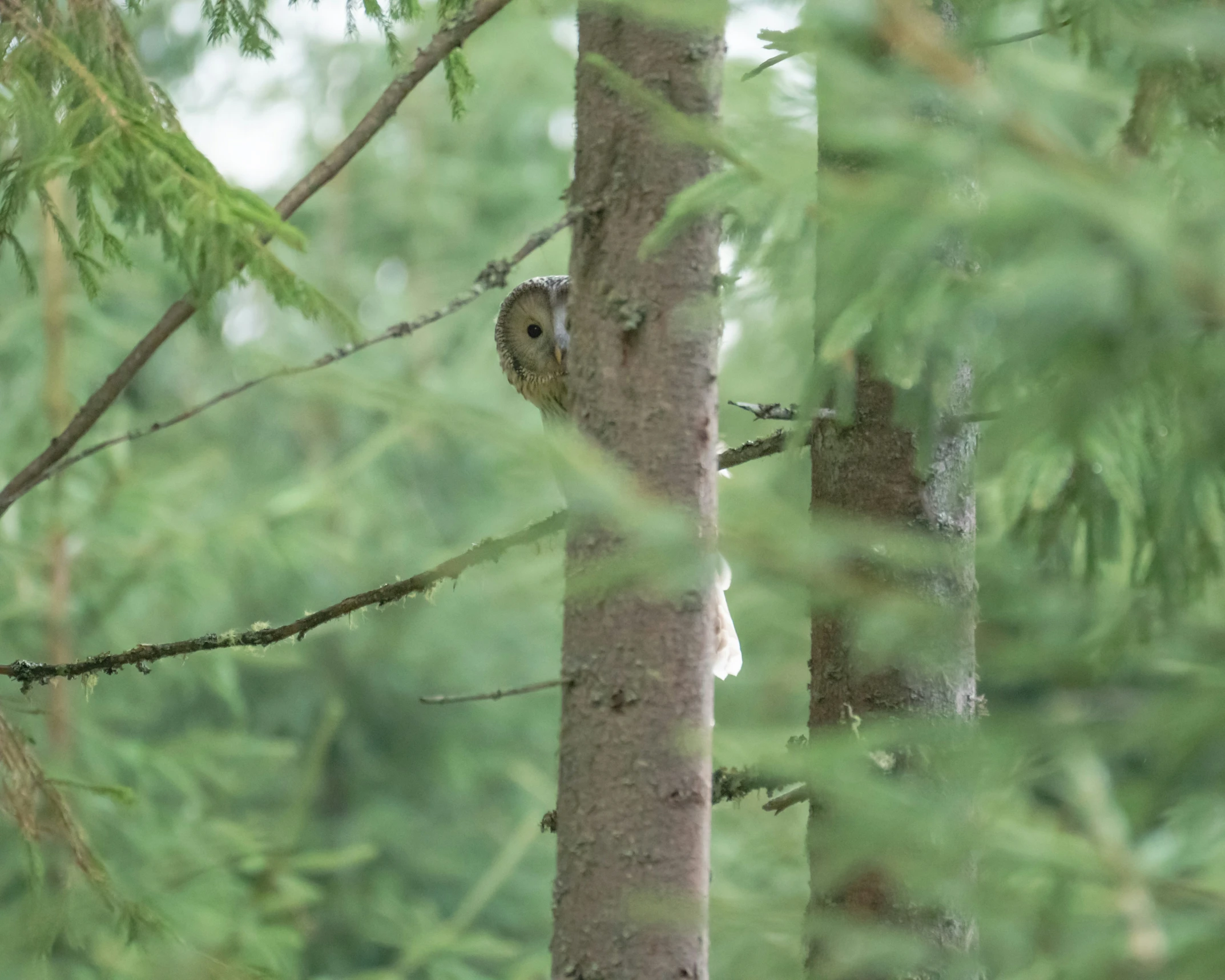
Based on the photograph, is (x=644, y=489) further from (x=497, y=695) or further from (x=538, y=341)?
(x=538, y=341)

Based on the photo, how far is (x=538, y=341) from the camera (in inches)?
138

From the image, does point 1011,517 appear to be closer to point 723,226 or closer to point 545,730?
point 723,226

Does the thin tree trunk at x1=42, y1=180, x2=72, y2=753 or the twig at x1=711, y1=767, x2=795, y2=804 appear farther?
the thin tree trunk at x1=42, y1=180, x2=72, y2=753

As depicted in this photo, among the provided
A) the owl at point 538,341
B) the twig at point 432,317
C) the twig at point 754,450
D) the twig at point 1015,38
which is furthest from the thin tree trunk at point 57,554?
the twig at point 1015,38

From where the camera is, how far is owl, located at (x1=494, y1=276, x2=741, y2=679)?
11.2 ft

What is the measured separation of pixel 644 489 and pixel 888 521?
41 cm

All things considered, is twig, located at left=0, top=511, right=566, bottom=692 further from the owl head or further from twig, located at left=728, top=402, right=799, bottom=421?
the owl head

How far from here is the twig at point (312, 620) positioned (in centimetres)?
185

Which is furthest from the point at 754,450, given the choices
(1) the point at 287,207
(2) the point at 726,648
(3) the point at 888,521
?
(2) the point at 726,648

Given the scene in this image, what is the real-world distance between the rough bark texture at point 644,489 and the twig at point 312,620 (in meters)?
0.13

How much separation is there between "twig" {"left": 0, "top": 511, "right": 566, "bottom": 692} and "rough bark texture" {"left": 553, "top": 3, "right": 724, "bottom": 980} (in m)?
0.13

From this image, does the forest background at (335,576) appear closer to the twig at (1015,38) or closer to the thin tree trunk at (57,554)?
the thin tree trunk at (57,554)

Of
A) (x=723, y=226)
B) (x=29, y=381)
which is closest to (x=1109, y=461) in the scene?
(x=723, y=226)

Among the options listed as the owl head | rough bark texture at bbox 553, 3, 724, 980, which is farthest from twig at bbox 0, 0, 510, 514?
the owl head
